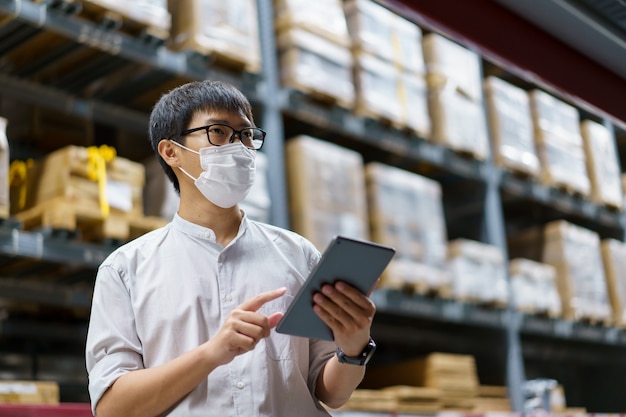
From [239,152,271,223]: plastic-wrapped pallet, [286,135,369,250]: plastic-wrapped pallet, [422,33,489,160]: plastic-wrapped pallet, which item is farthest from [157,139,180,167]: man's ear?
[422,33,489,160]: plastic-wrapped pallet

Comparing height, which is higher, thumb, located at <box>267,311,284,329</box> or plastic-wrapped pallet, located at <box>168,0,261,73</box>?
plastic-wrapped pallet, located at <box>168,0,261,73</box>

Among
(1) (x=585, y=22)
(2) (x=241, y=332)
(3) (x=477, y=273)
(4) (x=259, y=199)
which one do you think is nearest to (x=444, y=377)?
(3) (x=477, y=273)

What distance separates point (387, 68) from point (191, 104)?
3.80 m

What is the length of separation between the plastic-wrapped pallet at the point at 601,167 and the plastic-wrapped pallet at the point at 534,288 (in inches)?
41.3

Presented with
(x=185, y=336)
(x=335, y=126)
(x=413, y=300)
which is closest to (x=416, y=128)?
(x=335, y=126)

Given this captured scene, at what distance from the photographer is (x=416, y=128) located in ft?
18.8

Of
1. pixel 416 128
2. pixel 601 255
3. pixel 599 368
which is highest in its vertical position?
pixel 416 128

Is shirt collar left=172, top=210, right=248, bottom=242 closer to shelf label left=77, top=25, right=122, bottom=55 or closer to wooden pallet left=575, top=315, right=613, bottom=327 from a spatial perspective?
shelf label left=77, top=25, right=122, bottom=55

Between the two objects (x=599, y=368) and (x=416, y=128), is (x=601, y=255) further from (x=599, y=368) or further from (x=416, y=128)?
(x=416, y=128)

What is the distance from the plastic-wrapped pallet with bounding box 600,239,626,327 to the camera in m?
6.78

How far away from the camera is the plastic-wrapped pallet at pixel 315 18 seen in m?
5.19

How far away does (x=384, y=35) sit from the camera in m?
5.75

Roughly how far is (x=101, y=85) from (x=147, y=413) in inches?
133

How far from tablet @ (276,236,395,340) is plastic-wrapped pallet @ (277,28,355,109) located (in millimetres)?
3407
